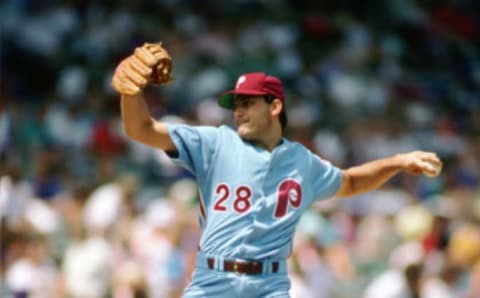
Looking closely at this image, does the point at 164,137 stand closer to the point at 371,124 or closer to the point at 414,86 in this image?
the point at 371,124

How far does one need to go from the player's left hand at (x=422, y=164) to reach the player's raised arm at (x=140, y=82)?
4.35 ft

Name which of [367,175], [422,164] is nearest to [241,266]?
[367,175]

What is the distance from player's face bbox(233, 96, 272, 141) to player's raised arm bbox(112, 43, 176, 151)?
468mm

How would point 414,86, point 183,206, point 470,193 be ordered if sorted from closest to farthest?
1. point 183,206
2. point 470,193
3. point 414,86

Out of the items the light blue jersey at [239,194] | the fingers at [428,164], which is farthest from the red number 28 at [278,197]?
the fingers at [428,164]

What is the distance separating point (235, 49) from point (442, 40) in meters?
3.46

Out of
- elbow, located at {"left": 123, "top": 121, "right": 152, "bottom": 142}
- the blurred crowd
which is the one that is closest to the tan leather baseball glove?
elbow, located at {"left": 123, "top": 121, "right": 152, "bottom": 142}

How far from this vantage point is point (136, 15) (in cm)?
1573

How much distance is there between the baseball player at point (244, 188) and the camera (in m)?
6.21

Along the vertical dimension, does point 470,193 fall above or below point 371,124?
below

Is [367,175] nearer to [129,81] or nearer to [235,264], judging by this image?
[235,264]

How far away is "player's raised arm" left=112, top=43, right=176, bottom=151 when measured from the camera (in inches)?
231

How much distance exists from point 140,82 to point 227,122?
7.78 m

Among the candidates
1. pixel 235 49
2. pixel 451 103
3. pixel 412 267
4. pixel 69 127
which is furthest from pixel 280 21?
pixel 412 267
